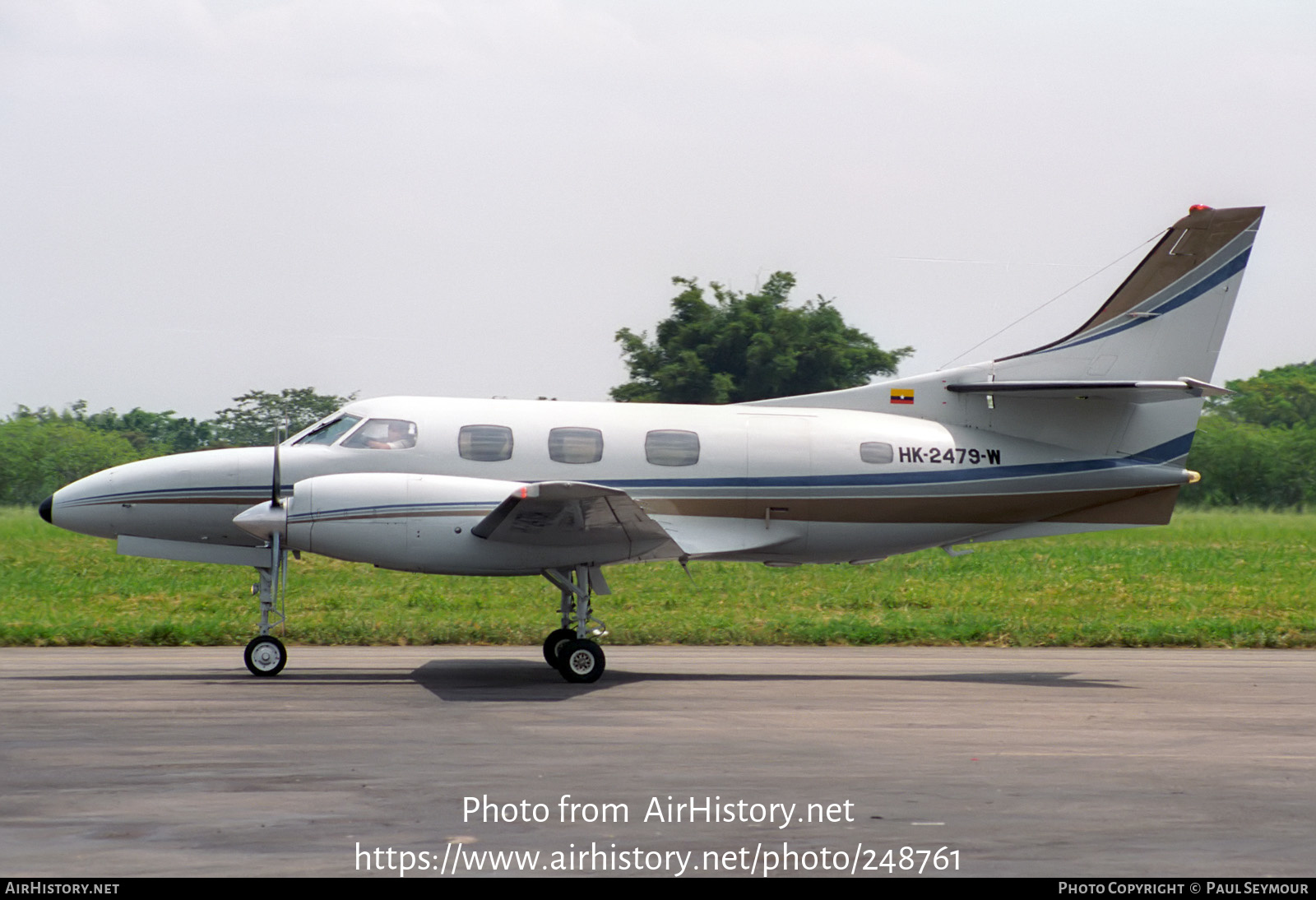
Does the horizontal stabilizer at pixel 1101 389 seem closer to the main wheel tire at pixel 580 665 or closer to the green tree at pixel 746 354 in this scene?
the main wheel tire at pixel 580 665

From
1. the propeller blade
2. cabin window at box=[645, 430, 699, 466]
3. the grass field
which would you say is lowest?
the grass field

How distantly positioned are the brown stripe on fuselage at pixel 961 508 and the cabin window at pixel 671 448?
0.44m

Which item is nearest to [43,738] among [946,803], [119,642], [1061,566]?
[946,803]

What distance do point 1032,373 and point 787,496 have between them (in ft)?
11.5

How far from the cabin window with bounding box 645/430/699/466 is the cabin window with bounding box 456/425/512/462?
5.21 feet

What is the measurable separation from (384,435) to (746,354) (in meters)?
25.3

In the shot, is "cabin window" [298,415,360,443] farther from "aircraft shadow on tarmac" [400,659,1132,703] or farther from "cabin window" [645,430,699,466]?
"cabin window" [645,430,699,466]

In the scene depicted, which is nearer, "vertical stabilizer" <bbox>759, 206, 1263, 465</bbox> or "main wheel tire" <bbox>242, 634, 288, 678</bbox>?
"main wheel tire" <bbox>242, 634, 288, 678</bbox>

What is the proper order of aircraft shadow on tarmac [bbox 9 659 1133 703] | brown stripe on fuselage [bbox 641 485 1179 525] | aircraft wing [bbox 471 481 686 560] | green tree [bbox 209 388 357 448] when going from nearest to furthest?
aircraft wing [bbox 471 481 686 560]
aircraft shadow on tarmac [bbox 9 659 1133 703]
brown stripe on fuselage [bbox 641 485 1179 525]
green tree [bbox 209 388 357 448]

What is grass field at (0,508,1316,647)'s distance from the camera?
1797 cm

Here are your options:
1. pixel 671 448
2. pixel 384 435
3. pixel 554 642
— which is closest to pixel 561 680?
pixel 554 642

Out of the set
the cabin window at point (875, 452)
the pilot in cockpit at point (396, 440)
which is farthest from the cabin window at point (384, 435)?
the cabin window at point (875, 452)

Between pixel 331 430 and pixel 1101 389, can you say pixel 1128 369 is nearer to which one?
pixel 1101 389

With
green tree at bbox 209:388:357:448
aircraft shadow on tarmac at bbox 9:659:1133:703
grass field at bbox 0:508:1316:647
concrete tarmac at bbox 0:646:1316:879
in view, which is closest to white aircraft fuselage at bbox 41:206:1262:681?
aircraft shadow on tarmac at bbox 9:659:1133:703
